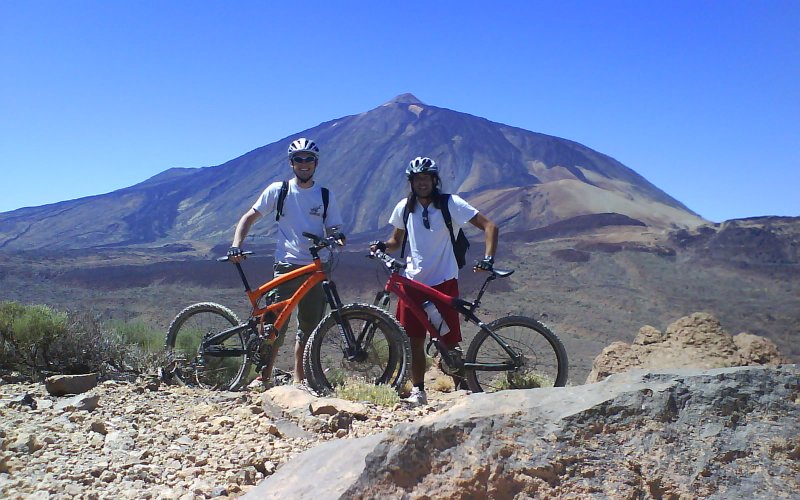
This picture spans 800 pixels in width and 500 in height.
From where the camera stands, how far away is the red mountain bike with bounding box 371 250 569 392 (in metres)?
4.40

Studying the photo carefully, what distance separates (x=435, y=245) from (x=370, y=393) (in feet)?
3.30

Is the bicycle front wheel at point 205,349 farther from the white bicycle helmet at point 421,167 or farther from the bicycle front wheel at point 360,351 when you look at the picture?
the white bicycle helmet at point 421,167

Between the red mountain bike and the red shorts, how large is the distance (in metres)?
0.03

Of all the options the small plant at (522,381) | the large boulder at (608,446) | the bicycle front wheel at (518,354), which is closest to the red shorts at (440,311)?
the bicycle front wheel at (518,354)

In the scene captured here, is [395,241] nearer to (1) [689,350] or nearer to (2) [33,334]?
(2) [33,334]

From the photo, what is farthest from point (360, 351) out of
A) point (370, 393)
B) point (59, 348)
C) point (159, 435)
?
point (59, 348)

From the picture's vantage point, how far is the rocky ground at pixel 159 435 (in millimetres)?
2752

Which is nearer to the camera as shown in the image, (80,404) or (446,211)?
(80,404)

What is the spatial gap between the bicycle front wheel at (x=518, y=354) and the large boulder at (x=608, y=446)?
7.26ft

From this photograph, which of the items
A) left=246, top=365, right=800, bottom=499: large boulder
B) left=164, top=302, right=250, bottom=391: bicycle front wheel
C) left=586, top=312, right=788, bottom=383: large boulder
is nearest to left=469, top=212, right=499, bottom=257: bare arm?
left=164, top=302, right=250, bottom=391: bicycle front wheel

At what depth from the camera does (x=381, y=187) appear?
79.7 m

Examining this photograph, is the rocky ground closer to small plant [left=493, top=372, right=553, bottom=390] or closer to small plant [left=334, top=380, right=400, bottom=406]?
small plant [left=334, top=380, right=400, bottom=406]

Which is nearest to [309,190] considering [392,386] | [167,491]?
[392,386]

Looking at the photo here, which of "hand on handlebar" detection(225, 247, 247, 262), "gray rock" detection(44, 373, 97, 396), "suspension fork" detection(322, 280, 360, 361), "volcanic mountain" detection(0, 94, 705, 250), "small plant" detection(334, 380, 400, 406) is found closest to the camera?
"small plant" detection(334, 380, 400, 406)
